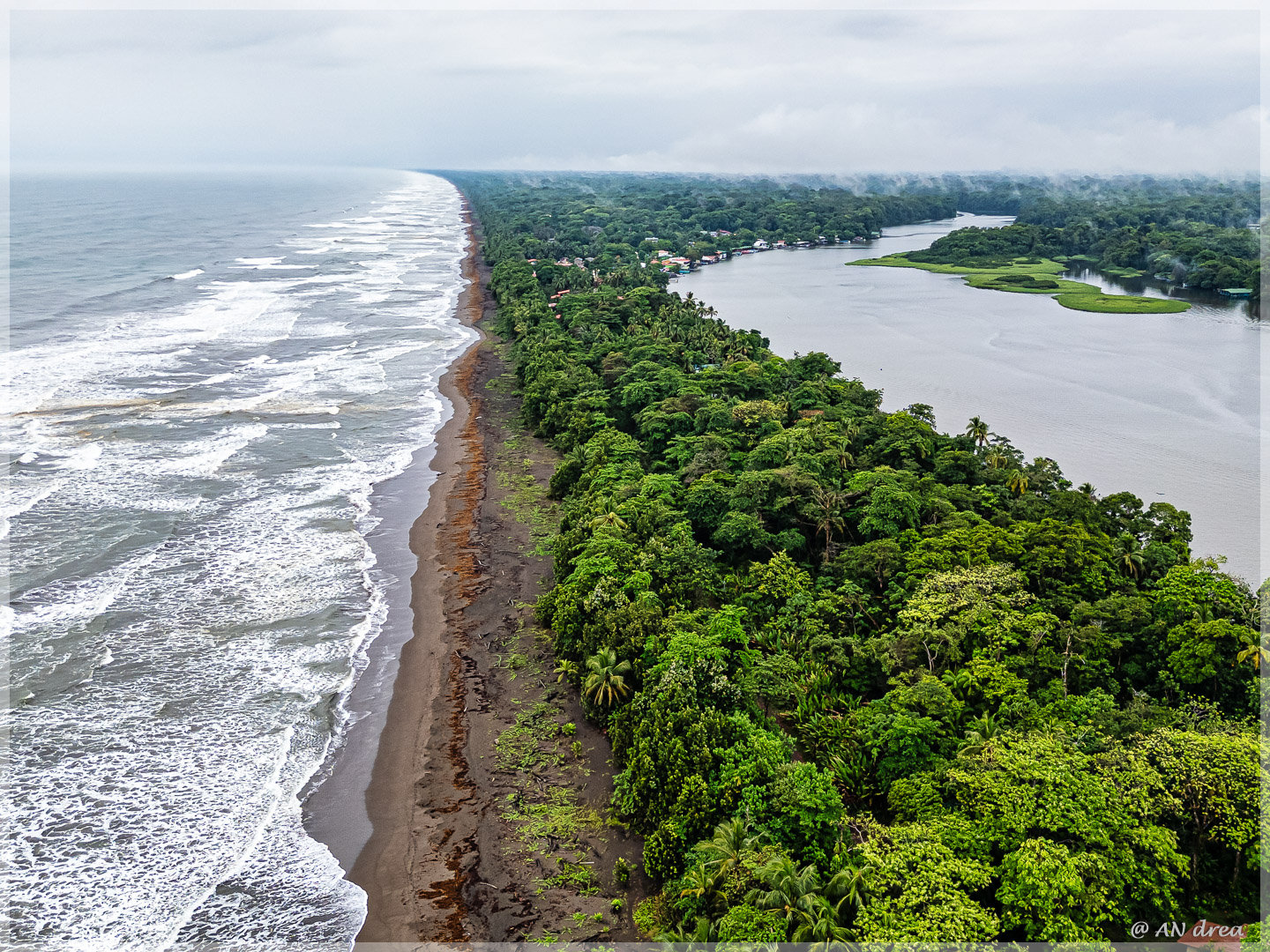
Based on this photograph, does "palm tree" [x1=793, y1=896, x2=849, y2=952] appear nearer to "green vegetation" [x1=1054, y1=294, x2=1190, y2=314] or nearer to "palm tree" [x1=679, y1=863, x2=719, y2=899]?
"palm tree" [x1=679, y1=863, x2=719, y2=899]

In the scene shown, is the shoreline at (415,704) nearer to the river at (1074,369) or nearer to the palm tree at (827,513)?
the palm tree at (827,513)

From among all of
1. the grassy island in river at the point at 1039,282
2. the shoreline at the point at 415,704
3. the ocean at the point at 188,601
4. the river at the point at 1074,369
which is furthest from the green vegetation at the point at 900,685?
the grassy island in river at the point at 1039,282

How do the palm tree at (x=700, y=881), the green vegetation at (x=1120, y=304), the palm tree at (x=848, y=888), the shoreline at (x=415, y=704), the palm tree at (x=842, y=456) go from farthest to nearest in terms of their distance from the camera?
the green vegetation at (x=1120, y=304)
the palm tree at (x=842, y=456)
the shoreline at (x=415, y=704)
the palm tree at (x=700, y=881)
the palm tree at (x=848, y=888)

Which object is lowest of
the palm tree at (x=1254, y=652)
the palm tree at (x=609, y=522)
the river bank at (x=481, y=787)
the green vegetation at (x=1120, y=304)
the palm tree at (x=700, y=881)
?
the river bank at (x=481, y=787)

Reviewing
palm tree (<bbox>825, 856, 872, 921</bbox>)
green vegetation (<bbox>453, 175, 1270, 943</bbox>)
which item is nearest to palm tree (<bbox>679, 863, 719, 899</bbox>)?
green vegetation (<bbox>453, 175, 1270, 943</bbox>)

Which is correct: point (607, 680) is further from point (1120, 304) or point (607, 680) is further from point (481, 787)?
point (1120, 304)

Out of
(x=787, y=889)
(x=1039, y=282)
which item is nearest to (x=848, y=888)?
(x=787, y=889)
